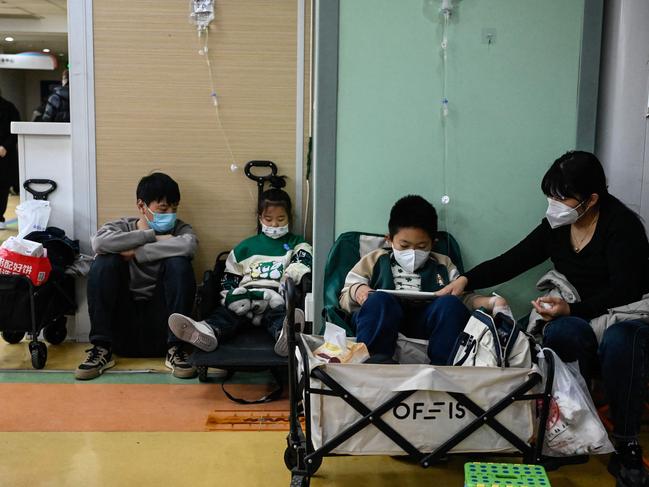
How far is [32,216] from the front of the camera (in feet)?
11.9

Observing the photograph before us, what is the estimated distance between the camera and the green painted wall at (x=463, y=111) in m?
2.73

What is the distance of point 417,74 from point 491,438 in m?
1.45

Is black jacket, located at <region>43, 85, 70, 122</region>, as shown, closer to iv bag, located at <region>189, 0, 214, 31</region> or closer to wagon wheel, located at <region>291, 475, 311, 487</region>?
iv bag, located at <region>189, 0, 214, 31</region>

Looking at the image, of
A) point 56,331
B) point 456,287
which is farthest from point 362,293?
point 56,331

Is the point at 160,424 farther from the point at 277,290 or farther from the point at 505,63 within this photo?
the point at 505,63

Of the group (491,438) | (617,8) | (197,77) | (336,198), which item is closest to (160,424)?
(336,198)

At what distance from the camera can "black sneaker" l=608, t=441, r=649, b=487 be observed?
2.12m

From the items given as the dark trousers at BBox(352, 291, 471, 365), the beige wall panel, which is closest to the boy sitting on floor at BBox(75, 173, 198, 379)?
the beige wall panel

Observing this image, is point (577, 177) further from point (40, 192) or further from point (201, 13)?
point (40, 192)

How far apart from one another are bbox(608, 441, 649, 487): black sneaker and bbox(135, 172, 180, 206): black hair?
2.30 m

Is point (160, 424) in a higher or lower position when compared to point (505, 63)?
lower

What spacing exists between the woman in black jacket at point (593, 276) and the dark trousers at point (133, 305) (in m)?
1.44

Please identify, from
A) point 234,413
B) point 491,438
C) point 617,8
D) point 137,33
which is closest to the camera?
point 491,438

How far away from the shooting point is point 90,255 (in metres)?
3.78
